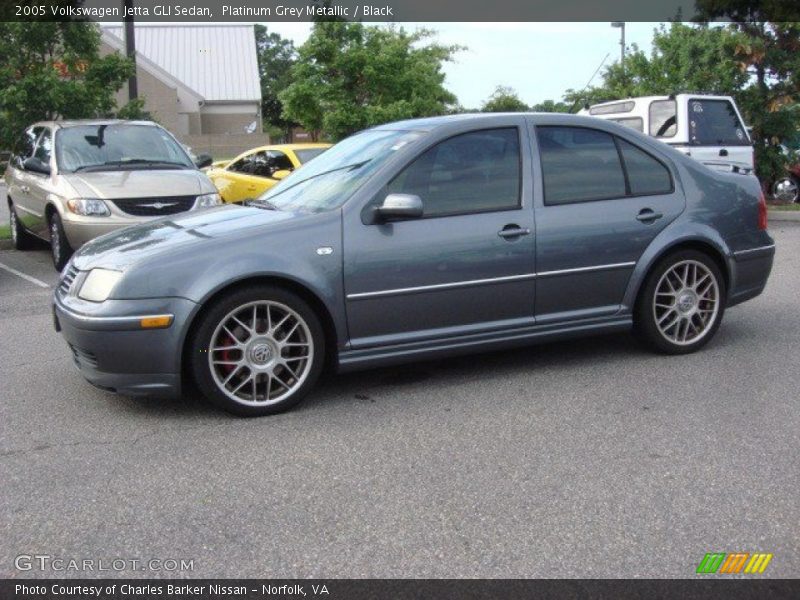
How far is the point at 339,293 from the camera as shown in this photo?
5.00m

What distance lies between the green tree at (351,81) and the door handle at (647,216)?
1204cm

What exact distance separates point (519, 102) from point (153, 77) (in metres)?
27.0

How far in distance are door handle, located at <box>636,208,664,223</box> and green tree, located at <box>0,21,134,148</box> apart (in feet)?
33.7

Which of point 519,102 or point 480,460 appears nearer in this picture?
point 480,460

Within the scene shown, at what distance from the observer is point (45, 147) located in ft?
35.7

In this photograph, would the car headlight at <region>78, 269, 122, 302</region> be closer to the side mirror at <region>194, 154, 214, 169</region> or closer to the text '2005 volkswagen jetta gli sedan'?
the text '2005 volkswagen jetta gli sedan'

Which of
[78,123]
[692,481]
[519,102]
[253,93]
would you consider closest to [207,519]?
[692,481]

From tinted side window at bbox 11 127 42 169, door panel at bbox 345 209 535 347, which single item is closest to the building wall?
tinted side window at bbox 11 127 42 169

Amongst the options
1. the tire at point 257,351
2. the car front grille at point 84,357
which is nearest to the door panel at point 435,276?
the tire at point 257,351

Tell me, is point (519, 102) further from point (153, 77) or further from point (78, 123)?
point (153, 77)

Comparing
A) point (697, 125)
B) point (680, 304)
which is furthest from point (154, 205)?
point (697, 125)

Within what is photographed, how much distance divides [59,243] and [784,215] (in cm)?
1176

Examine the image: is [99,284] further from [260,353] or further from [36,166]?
[36,166]
